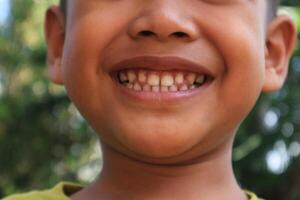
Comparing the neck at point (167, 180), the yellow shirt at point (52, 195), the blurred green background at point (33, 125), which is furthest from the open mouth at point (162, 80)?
the blurred green background at point (33, 125)

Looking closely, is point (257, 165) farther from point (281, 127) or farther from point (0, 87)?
point (0, 87)

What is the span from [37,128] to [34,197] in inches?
59.1

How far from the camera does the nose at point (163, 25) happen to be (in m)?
1.08

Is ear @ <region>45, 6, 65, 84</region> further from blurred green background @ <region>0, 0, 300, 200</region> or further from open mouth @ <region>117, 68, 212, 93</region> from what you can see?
blurred green background @ <region>0, 0, 300, 200</region>

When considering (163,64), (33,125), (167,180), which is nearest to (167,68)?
(163,64)

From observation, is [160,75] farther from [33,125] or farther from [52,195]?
[33,125]

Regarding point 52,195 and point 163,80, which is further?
point 52,195

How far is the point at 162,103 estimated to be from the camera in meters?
1.13

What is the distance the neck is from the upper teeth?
163 mm

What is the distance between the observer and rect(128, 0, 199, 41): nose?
42.7 inches

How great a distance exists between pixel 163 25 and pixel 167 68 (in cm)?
8

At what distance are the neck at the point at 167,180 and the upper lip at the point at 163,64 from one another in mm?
193

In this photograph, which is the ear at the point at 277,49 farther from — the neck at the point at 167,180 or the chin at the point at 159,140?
the chin at the point at 159,140

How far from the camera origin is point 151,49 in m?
1.12
